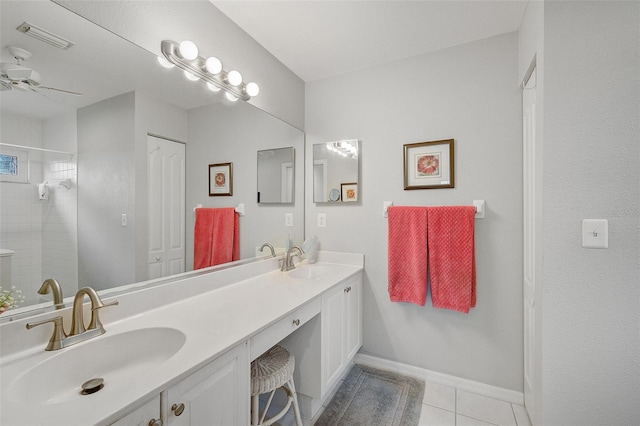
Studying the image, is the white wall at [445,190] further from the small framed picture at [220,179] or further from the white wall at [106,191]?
the white wall at [106,191]

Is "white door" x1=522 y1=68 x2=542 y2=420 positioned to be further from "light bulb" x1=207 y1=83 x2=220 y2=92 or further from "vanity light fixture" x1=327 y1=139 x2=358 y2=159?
"light bulb" x1=207 y1=83 x2=220 y2=92

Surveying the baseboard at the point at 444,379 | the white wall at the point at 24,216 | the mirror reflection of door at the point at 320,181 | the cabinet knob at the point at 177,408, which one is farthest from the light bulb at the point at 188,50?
the baseboard at the point at 444,379

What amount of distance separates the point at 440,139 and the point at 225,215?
5.08 feet

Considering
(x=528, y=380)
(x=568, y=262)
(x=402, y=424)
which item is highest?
(x=568, y=262)

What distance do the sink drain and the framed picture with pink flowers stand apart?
1.89 meters

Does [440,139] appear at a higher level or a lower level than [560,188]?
higher

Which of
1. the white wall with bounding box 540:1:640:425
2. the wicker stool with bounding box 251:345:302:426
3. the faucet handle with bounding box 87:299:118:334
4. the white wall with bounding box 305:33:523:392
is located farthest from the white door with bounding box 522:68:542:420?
the faucet handle with bounding box 87:299:118:334

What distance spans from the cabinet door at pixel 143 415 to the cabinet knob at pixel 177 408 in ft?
0.14

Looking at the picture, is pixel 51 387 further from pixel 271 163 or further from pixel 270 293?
pixel 271 163

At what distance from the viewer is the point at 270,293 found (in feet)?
4.92

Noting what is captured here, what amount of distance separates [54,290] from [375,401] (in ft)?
5.84

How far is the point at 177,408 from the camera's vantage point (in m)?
0.77

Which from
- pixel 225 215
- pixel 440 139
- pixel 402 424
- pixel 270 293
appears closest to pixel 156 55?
pixel 225 215

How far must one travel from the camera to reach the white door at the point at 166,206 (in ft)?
4.22
